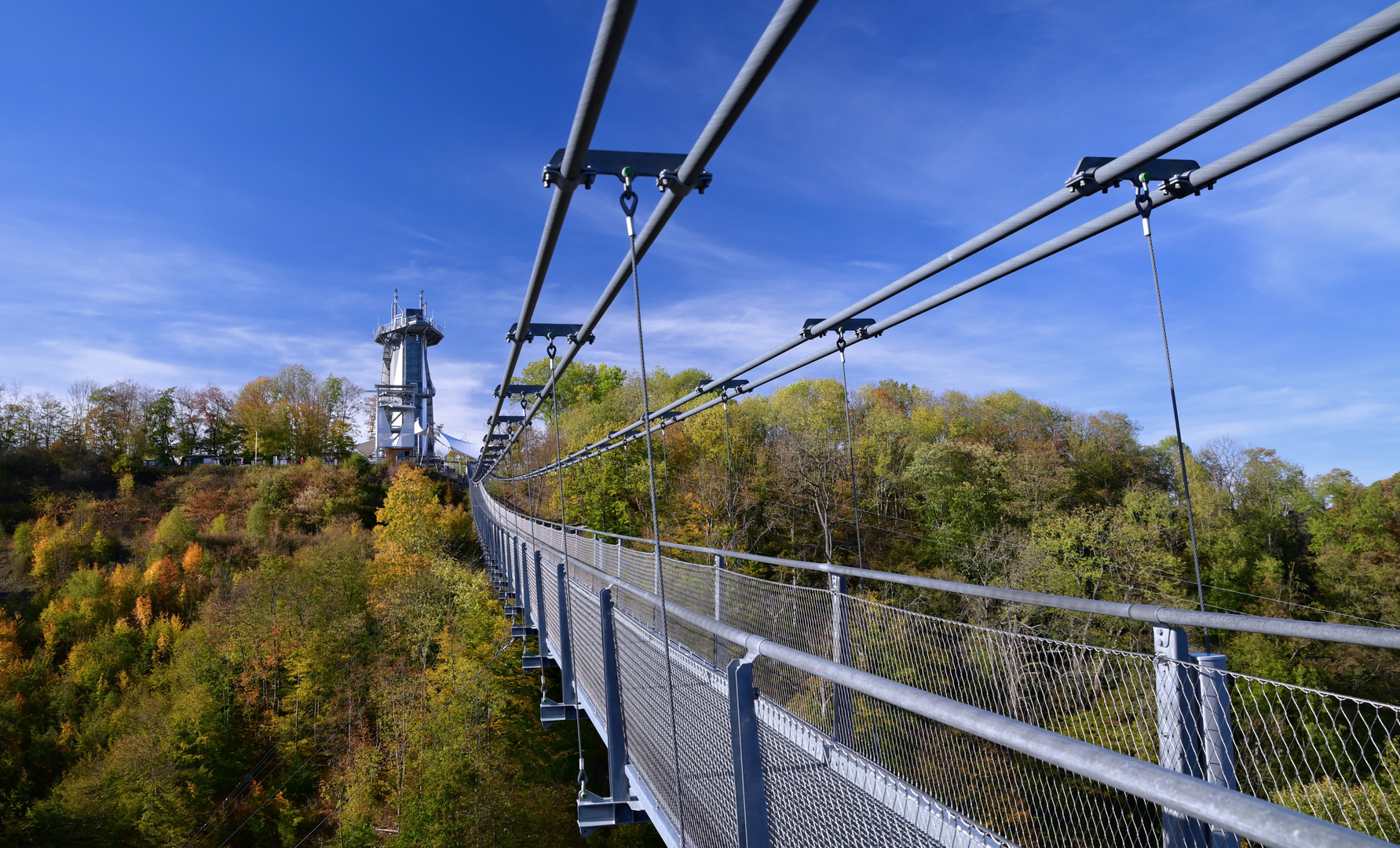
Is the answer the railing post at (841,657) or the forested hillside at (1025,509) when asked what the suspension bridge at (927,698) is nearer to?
the railing post at (841,657)

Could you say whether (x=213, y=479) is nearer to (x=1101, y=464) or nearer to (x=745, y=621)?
(x=1101, y=464)

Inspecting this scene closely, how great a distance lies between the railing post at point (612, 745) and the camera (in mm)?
3641

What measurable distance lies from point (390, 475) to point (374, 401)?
14.6 m

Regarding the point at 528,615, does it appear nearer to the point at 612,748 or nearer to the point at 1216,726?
the point at 612,748

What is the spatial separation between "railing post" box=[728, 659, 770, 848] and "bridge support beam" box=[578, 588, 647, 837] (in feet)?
6.04

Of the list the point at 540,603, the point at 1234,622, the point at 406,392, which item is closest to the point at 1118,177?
the point at 1234,622

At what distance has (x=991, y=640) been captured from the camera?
112 inches

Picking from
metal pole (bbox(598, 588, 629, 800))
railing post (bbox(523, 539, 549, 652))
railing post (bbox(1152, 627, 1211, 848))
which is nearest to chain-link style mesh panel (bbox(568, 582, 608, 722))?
metal pole (bbox(598, 588, 629, 800))

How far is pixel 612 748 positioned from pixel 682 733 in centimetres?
108

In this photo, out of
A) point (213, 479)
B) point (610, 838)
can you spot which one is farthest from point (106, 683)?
point (610, 838)

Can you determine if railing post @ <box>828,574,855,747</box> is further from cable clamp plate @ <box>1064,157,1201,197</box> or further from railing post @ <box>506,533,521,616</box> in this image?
railing post @ <box>506,533,521,616</box>

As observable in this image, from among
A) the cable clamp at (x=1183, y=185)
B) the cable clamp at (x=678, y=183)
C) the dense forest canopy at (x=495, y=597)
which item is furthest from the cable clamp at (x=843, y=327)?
the dense forest canopy at (x=495, y=597)

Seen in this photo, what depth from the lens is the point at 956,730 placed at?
3.18 m

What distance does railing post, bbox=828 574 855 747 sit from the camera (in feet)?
12.0
